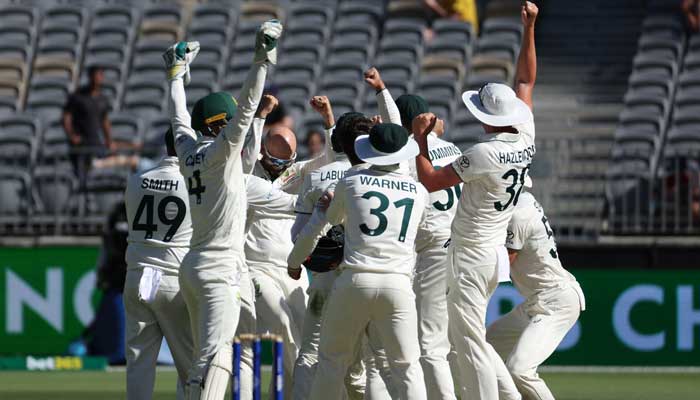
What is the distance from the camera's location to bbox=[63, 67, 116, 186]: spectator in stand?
793 inches

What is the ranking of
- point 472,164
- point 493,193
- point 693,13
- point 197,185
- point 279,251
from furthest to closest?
point 693,13, point 279,251, point 493,193, point 472,164, point 197,185

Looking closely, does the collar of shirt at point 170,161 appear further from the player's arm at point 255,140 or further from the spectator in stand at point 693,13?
the spectator in stand at point 693,13

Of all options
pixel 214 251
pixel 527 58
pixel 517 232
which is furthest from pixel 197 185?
pixel 527 58

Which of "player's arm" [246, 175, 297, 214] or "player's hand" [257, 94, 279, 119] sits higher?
"player's hand" [257, 94, 279, 119]

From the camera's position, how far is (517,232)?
11250 millimetres

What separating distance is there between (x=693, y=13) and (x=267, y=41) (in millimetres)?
13982

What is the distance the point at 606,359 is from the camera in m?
18.4

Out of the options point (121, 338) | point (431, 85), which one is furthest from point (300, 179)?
point (431, 85)

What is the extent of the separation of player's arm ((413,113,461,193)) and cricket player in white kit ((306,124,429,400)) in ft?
1.59

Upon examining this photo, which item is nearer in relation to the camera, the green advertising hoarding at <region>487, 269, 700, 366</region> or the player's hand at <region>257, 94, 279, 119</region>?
the player's hand at <region>257, 94, 279, 119</region>

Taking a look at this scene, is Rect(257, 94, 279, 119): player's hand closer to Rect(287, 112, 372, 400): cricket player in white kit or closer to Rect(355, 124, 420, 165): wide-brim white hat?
Rect(287, 112, 372, 400): cricket player in white kit

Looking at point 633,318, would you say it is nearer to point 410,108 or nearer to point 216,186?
point 410,108

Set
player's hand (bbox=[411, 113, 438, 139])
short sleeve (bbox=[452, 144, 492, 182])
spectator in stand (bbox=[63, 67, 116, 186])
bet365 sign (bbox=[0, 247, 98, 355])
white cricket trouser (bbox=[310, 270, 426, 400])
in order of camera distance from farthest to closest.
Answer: spectator in stand (bbox=[63, 67, 116, 186]) → bet365 sign (bbox=[0, 247, 98, 355]) → short sleeve (bbox=[452, 144, 492, 182]) → player's hand (bbox=[411, 113, 438, 139]) → white cricket trouser (bbox=[310, 270, 426, 400])

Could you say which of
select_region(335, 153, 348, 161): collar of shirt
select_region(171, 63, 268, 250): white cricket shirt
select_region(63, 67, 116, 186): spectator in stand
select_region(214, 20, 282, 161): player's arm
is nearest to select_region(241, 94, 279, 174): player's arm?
select_region(171, 63, 268, 250): white cricket shirt
